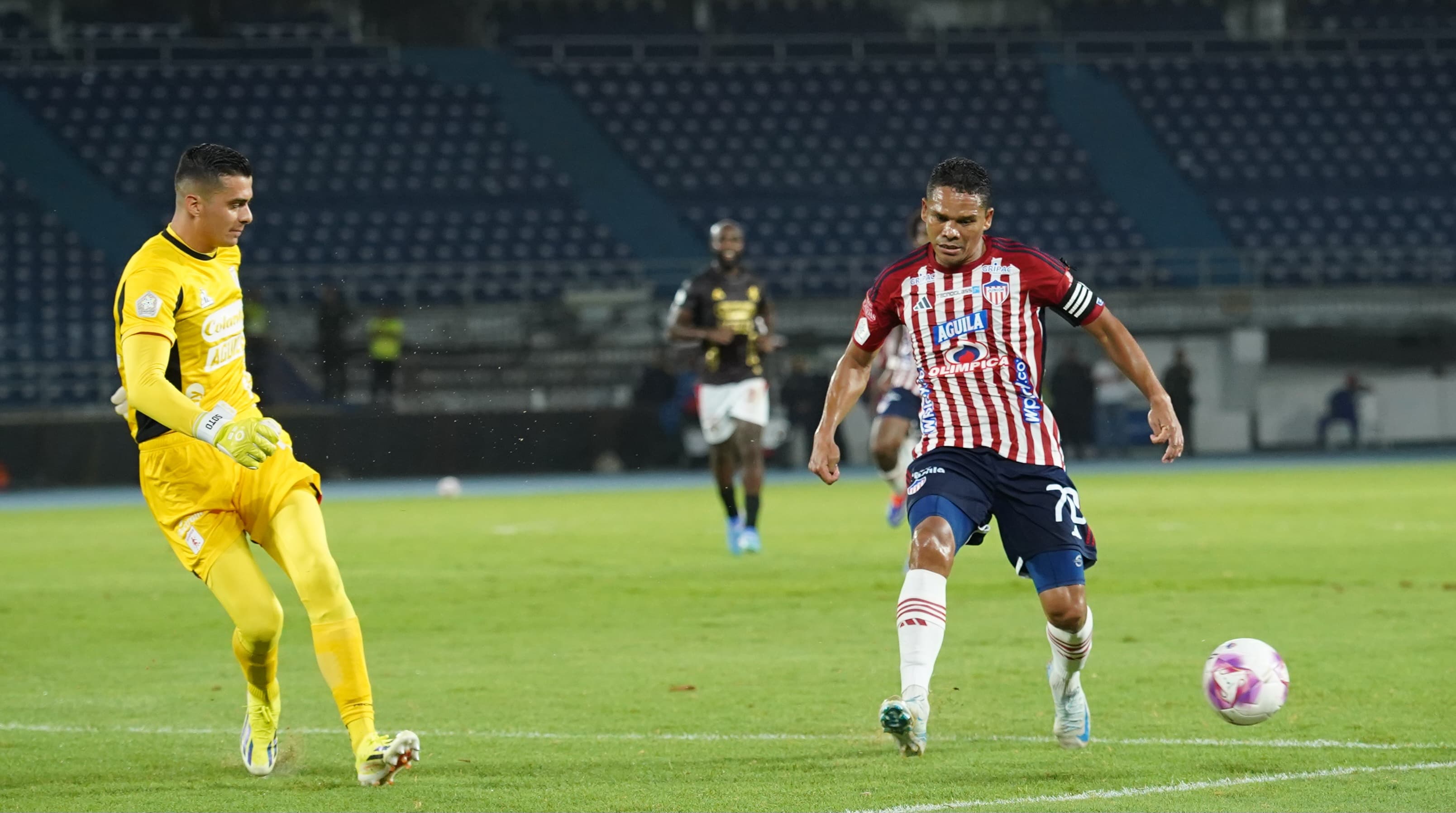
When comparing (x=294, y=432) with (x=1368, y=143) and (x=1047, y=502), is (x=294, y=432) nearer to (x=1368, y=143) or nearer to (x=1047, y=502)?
(x=1047, y=502)

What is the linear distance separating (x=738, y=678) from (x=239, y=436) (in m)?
2.94

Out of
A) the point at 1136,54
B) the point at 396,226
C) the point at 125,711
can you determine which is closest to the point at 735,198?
the point at 396,226

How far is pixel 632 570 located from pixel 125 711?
5.45m

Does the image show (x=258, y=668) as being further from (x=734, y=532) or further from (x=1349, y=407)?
(x=1349, y=407)

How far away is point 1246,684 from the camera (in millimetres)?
Result: 5527

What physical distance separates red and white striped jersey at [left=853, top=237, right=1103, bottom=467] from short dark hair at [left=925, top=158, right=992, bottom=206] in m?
0.18

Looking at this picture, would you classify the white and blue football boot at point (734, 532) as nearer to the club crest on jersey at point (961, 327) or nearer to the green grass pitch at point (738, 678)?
the green grass pitch at point (738, 678)

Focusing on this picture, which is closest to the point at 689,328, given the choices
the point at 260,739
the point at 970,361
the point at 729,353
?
the point at 729,353

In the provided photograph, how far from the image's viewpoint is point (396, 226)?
95.6 ft

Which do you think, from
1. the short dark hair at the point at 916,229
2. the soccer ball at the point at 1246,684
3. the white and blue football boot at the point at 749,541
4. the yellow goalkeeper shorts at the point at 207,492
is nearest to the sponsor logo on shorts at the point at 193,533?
the yellow goalkeeper shorts at the point at 207,492

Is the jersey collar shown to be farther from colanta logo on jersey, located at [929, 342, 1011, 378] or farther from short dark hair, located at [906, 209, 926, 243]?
short dark hair, located at [906, 209, 926, 243]

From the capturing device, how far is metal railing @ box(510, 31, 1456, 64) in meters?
33.5

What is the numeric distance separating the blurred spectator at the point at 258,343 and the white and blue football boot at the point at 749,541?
10535 mm

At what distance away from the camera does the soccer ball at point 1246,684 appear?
A: 5520mm
